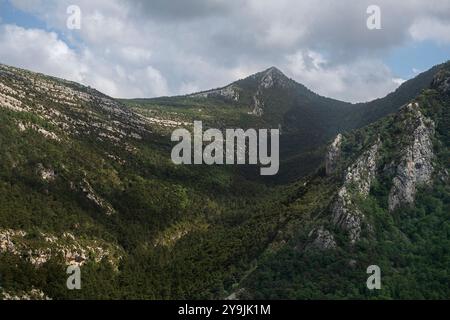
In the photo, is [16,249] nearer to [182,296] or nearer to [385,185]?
[182,296]

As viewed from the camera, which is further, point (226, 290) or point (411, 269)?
point (226, 290)

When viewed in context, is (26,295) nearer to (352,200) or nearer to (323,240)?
(323,240)

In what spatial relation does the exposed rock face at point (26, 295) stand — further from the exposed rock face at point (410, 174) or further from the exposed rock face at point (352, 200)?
the exposed rock face at point (410, 174)

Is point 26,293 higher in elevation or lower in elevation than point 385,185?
lower
